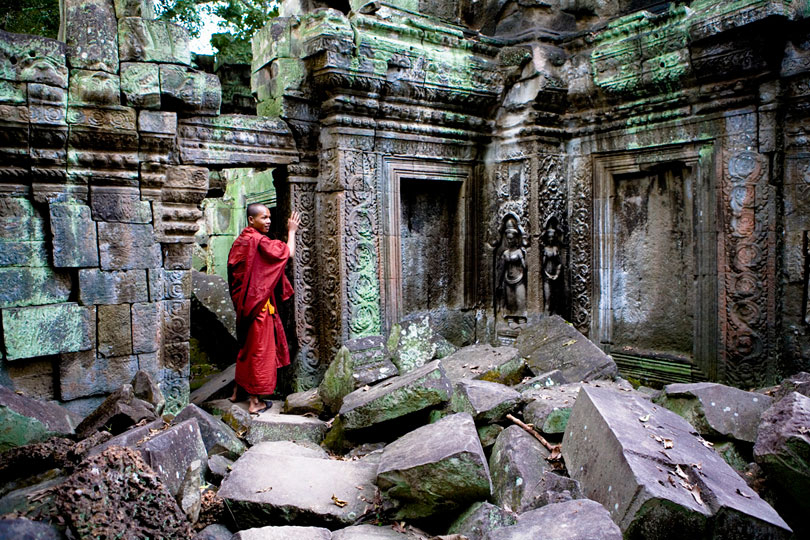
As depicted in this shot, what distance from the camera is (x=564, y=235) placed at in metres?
6.90

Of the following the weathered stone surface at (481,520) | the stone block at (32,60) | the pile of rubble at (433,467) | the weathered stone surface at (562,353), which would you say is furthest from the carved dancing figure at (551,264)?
the stone block at (32,60)

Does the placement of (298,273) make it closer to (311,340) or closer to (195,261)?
(311,340)

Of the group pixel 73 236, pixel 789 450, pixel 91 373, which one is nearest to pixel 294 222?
pixel 73 236

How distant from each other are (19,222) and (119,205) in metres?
0.70

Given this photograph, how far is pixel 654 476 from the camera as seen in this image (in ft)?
9.70

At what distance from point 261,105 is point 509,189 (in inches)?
113

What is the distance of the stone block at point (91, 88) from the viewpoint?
Result: 464 cm

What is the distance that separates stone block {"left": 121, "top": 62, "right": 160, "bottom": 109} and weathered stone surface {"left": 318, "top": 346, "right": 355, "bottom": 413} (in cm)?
259

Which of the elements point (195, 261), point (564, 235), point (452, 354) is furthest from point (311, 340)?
point (195, 261)

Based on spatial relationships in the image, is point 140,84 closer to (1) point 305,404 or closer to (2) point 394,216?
(2) point 394,216

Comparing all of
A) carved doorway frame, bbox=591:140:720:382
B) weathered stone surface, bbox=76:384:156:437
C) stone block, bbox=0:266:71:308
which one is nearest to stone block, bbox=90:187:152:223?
stone block, bbox=0:266:71:308

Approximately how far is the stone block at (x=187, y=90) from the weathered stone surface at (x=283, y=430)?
8.82 feet

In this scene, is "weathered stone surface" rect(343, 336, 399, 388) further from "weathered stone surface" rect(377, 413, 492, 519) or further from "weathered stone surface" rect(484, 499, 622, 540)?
"weathered stone surface" rect(484, 499, 622, 540)

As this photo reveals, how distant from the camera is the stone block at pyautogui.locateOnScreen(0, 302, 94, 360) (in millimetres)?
4527
